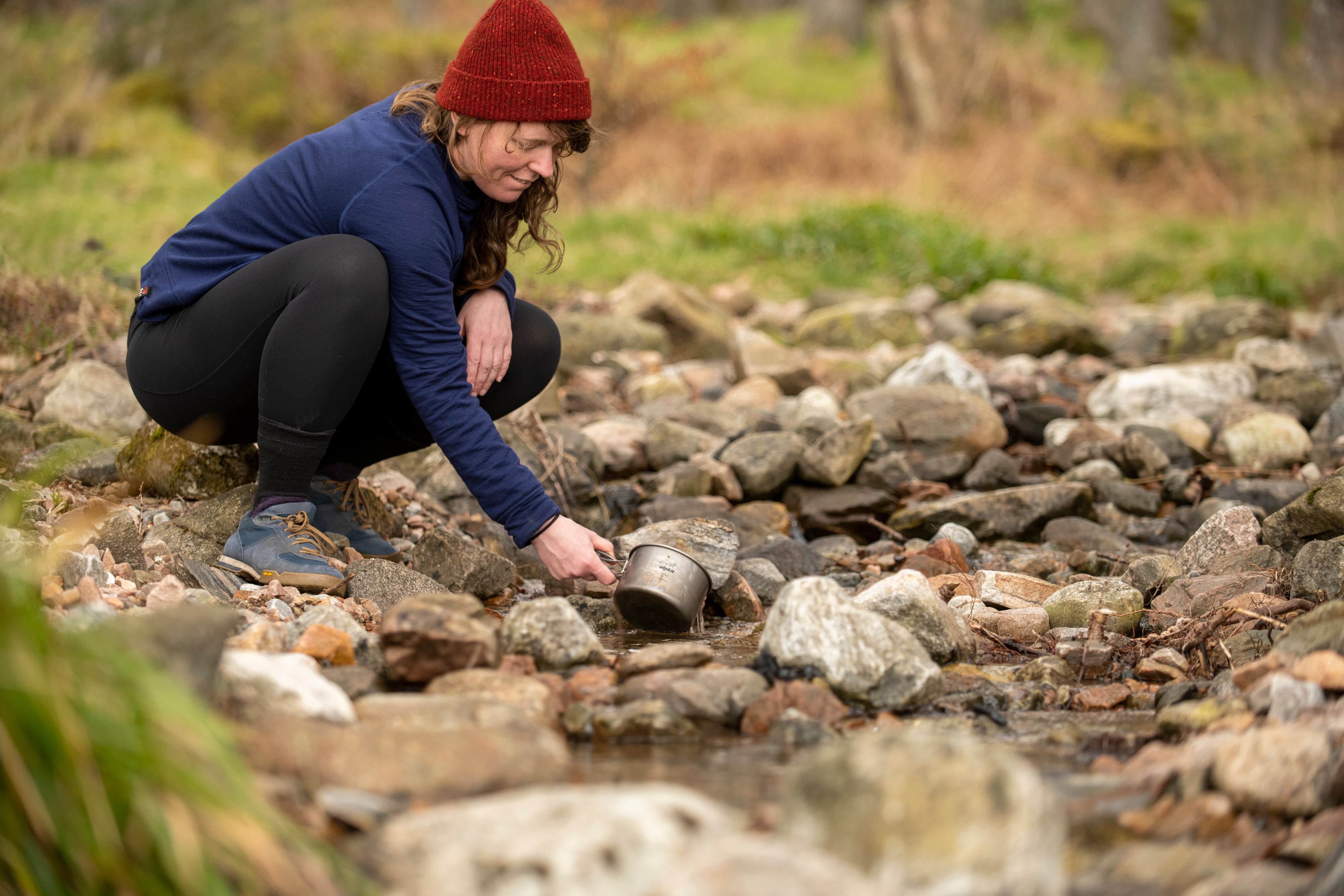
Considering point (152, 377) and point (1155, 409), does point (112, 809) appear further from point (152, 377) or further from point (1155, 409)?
point (1155, 409)

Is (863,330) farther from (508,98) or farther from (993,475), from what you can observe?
(508,98)

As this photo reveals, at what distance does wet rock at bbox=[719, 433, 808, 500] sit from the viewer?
404 cm

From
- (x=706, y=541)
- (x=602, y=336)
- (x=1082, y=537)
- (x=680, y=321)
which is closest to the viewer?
(x=706, y=541)

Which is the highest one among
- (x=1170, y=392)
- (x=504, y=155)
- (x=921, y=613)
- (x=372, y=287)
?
(x=504, y=155)

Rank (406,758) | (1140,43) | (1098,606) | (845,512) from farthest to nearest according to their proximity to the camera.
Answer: (1140,43), (845,512), (1098,606), (406,758)

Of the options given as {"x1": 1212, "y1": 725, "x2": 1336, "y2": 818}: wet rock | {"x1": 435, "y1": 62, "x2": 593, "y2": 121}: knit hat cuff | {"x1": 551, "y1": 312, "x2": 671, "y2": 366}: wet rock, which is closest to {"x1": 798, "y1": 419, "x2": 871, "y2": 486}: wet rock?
{"x1": 435, "y1": 62, "x2": 593, "y2": 121}: knit hat cuff

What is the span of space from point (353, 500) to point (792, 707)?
161cm

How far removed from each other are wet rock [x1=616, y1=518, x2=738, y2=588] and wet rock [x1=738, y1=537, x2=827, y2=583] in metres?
0.34

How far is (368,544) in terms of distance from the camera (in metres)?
3.19

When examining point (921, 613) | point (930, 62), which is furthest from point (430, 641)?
point (930, 62)

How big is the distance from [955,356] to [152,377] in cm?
350

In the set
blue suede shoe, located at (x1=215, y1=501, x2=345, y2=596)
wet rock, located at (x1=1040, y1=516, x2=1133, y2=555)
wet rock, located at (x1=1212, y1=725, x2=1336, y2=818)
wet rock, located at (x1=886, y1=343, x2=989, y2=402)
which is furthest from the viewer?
wet rock, located at (x1=886, y1=343, x2=989, y2=402)

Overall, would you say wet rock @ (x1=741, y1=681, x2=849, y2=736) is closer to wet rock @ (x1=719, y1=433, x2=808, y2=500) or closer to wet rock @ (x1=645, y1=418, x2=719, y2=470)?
wet rock @ (x1=719, y1=433, x2=808, y2=500)

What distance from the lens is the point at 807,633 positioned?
7.52ft
